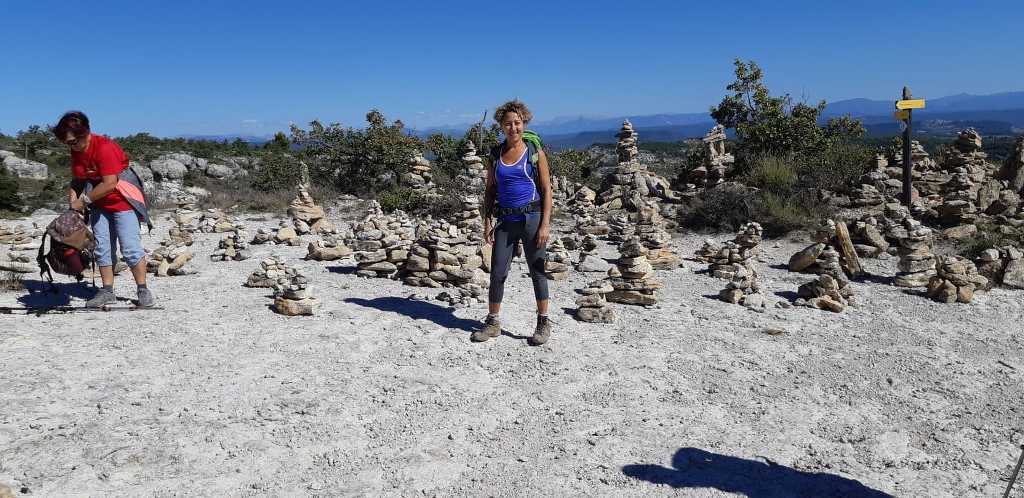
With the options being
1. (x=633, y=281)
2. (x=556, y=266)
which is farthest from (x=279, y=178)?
(x=633, y=281)

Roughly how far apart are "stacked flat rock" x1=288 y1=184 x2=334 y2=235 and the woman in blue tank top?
8230 mm

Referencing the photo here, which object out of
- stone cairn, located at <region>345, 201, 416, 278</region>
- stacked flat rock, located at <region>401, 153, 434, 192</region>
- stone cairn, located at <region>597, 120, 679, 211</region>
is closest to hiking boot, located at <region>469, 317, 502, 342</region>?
stone cairn, located at <region>345, 201, 416, 278</region>

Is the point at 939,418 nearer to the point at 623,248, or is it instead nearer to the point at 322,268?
the point at 623,248

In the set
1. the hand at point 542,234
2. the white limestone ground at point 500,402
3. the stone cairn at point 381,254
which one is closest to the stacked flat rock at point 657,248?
the white limestone ground at point 500,402

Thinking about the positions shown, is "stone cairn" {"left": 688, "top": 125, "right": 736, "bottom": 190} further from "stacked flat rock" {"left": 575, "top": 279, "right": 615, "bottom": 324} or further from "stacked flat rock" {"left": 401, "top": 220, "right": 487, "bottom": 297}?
"stacked flat rock" {"left": 575, "top": 279, "right": 615, "bottom": 324}

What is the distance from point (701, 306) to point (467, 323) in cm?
310

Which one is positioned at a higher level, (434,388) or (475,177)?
(475,177)

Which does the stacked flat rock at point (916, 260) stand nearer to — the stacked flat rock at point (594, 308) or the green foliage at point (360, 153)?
the stacked flat rock at point (594, 308)

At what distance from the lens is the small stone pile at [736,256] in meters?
9.87

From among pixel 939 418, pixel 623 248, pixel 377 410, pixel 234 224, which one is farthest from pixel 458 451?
pixel 234 224

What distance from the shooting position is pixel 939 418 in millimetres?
5113

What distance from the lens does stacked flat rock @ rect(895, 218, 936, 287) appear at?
30.5ft

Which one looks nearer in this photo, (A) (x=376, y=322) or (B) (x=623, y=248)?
(A) (x=376, y=322)

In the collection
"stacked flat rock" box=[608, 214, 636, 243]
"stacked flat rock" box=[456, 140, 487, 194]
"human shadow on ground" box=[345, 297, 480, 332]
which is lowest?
"human shadow on ground" box=[345, 297, 480, 332]
